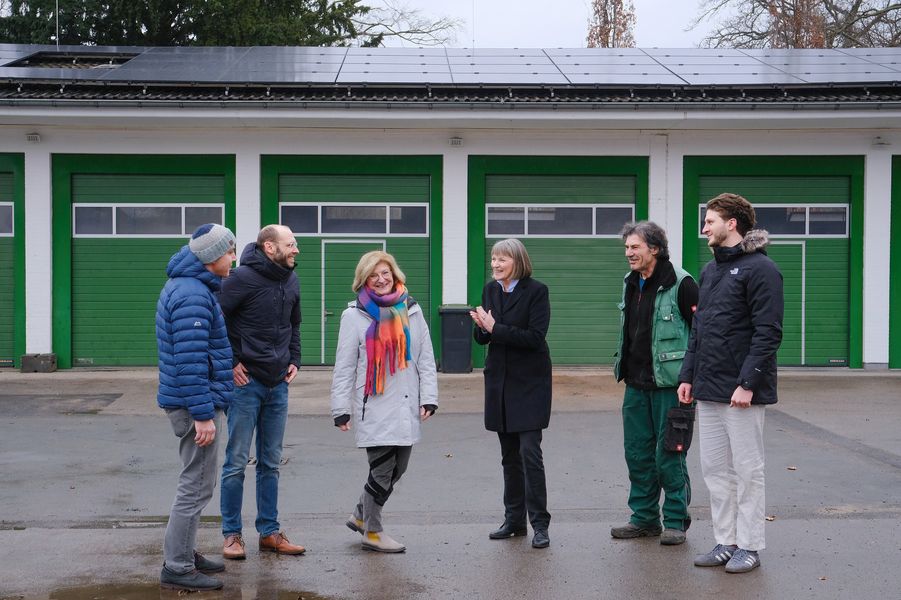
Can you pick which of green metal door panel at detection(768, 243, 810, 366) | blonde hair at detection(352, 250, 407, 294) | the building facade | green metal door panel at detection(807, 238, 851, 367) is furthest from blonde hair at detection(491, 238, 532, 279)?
green metal door panel at detection(807, 238, 851, 367)

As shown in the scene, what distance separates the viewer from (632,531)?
240 inches

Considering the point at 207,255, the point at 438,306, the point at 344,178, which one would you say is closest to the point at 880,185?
the point at 438,306

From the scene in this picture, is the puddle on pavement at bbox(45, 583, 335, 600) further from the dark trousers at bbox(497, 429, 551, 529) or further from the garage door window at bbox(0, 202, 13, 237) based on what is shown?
the garage door window at bbox(0, 202, 13, 237)

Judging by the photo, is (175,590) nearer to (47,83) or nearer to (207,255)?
(207,255)

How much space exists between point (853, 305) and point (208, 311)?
42.5 ft

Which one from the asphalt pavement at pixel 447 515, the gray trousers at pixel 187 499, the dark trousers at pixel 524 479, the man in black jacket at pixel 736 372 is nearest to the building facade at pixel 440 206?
the asphalt pavement at pixel 447 515

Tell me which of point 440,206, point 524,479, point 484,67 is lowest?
point 524,479

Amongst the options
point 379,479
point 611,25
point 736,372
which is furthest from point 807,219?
point 611,25

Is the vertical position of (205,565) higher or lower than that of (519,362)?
lower

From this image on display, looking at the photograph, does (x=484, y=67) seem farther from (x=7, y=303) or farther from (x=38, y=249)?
(x=7, y=303)

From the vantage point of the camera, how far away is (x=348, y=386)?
5770mm

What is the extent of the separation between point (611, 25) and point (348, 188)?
2853 cm

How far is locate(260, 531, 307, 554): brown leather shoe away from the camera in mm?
5738

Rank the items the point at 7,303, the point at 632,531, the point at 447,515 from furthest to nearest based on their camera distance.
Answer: the point at 7,303 < the point at 447,515 < the point at 632,531
